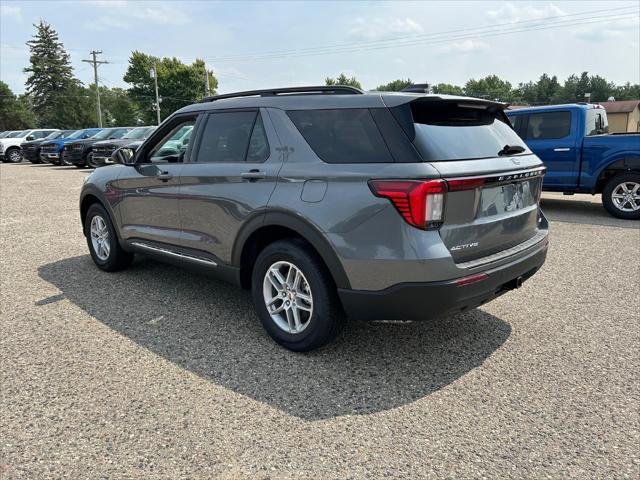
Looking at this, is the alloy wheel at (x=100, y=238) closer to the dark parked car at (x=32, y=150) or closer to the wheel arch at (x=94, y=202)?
the wheel arch at (x=94, y=202)

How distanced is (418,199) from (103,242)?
13.3 ft

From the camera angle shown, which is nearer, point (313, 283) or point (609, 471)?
point (609, 471)

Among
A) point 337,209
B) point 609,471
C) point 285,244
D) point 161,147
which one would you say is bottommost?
point 609,471

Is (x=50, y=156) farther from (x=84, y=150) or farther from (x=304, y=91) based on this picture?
(x=304, y=91)

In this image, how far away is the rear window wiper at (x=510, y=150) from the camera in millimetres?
3402

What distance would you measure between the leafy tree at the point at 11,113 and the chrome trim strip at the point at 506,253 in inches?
3589

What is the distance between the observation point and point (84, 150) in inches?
765

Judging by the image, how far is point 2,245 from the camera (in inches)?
269

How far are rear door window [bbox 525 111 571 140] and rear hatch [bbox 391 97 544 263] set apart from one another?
6.31 meters

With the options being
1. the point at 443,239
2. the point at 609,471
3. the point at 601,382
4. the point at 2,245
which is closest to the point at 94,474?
the point at 443,239

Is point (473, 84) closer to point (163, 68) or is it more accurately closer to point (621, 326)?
point (163, 68)

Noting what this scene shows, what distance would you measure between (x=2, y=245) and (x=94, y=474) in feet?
18.8

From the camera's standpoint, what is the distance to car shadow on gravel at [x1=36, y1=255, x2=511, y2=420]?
296 centimetres

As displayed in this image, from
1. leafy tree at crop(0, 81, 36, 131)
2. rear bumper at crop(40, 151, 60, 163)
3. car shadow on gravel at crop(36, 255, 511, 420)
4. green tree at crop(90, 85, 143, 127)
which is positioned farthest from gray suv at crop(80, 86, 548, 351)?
green tree at crop(90, 85, 143, 127)
